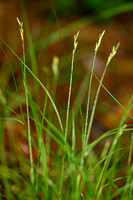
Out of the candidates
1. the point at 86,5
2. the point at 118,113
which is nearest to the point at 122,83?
the point at 118,113

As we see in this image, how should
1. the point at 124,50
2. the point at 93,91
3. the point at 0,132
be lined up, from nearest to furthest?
Answer: 1. the point at 0,132
2. the point at 93,91
3. the point at 124,50

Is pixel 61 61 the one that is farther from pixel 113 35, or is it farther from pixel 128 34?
pixel 128 34

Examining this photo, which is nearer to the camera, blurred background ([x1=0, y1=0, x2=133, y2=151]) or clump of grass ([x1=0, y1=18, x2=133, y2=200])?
clump of grass ([x1=0, y1=18, x2=133, y2=200])

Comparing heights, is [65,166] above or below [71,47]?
above

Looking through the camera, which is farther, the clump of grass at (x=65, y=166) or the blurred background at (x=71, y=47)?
the blurred background at (x=71, y=47)

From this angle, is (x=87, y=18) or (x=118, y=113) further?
(x=87, y=18)

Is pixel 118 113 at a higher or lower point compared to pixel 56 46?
lower

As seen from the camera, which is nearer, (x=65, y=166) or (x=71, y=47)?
(x=65, y=166)

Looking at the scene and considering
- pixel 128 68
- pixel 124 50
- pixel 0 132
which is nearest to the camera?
pixel 0 132
